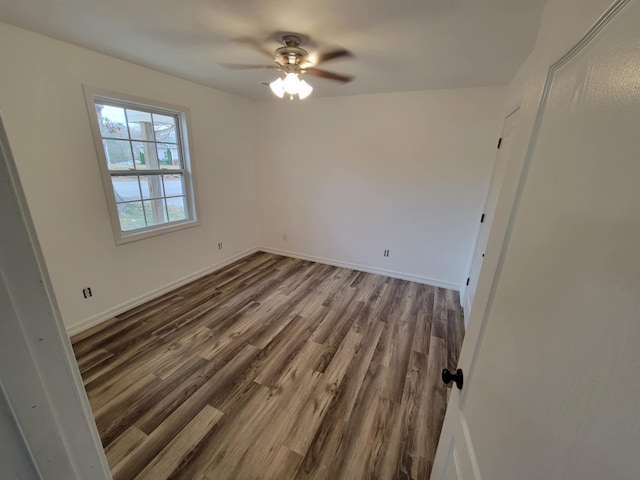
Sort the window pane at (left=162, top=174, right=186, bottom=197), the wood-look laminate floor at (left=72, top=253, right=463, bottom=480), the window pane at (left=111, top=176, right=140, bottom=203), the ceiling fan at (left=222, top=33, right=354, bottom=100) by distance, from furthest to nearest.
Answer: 1. the window pane at (left=162, top=174, right=186, bottom=197)
2. the window pane at (left=111, top=176, right=140, bottom=203)
3. the ceiling fan at (left=222, top=33, right=354, bottom=100)
4. the wood-look laminate floor at (left=72, top=253, right=463, bottom=480)

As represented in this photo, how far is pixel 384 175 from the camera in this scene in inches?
137

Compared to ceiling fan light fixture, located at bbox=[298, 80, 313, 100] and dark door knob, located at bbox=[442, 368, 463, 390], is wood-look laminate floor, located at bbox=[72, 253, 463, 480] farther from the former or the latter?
ceiling fan light fixture, located at bbox=[298, 80, 313, 100]

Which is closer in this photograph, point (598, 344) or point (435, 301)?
point (598, 344)

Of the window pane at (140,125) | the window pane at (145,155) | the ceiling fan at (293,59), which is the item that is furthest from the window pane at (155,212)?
the ceiling fan at (293,59)

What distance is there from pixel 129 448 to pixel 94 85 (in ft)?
9.19

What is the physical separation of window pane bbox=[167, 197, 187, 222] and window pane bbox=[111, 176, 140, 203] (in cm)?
40

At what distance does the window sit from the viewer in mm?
2416

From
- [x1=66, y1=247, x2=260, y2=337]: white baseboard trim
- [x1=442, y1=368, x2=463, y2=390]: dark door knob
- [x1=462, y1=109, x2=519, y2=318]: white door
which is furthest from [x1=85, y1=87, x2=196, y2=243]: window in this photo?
[x1=462, y1=109, x2=519, y2=318]: white door

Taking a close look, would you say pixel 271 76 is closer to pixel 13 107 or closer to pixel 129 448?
pixel 13 107

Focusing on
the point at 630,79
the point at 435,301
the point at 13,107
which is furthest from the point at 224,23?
the point at 435,301

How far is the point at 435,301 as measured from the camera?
3.19 meters

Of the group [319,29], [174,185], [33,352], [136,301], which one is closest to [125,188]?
[174,185]

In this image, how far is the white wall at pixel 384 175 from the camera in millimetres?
3018

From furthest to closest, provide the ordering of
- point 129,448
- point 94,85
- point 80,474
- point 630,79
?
1. point 94,85
2. point 129,448
3. point 80,474
4. point 630,79
